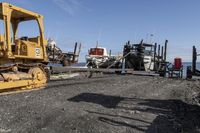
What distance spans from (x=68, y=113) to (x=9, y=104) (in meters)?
2.20

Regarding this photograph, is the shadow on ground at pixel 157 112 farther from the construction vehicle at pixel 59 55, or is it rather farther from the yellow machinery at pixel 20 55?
the construction vehicle at pixel 59 55

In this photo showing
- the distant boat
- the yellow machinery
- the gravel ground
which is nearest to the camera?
the gravel ground

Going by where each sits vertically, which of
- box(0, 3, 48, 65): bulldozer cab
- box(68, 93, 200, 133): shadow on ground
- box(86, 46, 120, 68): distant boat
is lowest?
box(68, 93, 200, 133): shadow on ground

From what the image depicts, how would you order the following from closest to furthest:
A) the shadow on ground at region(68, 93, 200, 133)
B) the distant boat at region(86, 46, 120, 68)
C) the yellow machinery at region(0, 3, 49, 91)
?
the shadow on ground at region(68, 93, 200, 133)
the yellow machinery at region(0, 3, 49, 91)
the distant boat at region(86, 46, 120, 68)

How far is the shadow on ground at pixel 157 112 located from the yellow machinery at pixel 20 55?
2063 mm

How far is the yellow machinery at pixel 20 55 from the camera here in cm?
1148

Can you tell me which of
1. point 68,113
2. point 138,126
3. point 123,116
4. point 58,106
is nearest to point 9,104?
point 58,106

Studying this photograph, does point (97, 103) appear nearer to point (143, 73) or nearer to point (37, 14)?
point (37, 14)

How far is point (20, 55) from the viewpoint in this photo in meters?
12.3

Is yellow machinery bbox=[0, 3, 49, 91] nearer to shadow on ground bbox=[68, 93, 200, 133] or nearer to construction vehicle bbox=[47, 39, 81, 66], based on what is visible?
shadow on ground bbox=[68, 93, 200, 133]

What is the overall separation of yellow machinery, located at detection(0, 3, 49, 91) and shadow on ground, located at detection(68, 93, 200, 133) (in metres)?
2.06

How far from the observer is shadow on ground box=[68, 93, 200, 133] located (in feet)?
25.6

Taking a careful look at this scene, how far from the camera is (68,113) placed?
343 inches

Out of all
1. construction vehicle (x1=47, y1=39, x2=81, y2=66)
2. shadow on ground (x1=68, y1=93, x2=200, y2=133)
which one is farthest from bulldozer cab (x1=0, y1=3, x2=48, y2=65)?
construction vehicle (x1=47, y1=39, x2=81, y2=66)
